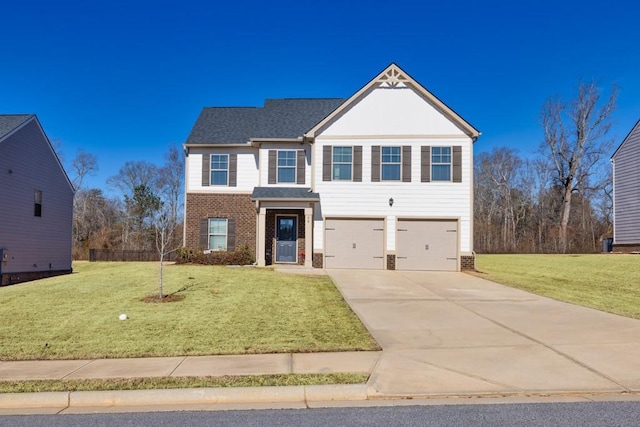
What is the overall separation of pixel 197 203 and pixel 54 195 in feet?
24.7

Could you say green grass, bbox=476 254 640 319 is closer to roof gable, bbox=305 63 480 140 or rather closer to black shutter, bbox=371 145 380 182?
black shutter, bbox=371 145 380 182

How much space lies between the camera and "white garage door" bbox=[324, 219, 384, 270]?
66.1 feet

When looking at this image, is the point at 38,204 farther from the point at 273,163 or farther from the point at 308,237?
the point at 308,237

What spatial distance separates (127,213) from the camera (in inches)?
1986

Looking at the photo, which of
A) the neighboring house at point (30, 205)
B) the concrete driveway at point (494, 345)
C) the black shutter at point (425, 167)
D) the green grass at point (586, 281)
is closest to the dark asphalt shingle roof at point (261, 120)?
the black shutter at point (425, 167)

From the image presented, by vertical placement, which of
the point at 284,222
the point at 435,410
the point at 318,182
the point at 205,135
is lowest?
the point at 435,410

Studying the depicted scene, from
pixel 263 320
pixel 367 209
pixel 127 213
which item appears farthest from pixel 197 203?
Result: pixel 127 213

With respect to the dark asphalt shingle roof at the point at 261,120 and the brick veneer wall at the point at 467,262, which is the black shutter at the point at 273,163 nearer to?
the dark asphalt shingle roof at the point at 261,120

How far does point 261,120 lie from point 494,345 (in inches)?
727

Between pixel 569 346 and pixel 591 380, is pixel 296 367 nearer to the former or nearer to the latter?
pixel 591 380

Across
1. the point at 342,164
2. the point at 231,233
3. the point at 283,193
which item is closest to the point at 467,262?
the point at 342,164

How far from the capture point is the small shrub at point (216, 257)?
2114 cm

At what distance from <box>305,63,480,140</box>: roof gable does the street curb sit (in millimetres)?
15759

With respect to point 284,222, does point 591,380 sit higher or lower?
lower
